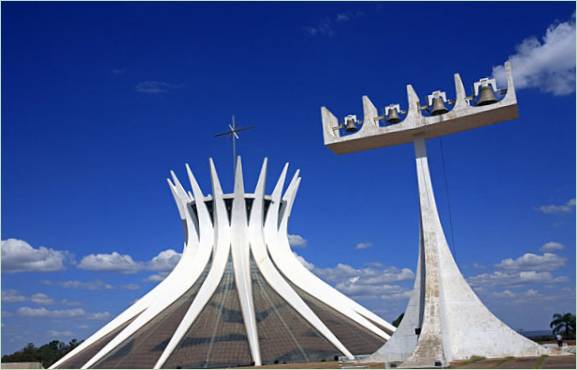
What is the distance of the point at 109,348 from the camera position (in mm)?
26328

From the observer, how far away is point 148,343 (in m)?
26.3

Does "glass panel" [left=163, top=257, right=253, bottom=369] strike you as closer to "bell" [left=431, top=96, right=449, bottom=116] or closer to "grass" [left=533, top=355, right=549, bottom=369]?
"grass" [left=533, top=355, right=549, bottom=369]

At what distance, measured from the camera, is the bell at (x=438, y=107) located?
20.1 m

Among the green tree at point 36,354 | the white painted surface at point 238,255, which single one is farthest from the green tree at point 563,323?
the green tree at point 36,354

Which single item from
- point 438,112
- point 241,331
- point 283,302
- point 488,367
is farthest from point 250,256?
point 488,367

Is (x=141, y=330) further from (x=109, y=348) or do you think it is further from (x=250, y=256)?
(x=250, y=256)

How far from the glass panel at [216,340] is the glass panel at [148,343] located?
0.88m

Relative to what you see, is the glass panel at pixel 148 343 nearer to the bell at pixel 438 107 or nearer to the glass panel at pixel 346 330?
the glass panel at pixel 346 330

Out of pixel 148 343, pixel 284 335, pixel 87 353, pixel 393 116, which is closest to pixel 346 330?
pixel 284 335

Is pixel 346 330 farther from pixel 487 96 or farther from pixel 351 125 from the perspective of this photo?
pixel 487 96

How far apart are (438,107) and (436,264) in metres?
5.35

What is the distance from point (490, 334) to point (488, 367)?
319cm

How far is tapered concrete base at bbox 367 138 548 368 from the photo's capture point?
1894 cm

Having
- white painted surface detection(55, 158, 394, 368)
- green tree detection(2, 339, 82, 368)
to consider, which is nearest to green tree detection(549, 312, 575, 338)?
white painted surface detection(55, 158, 394, 368)
